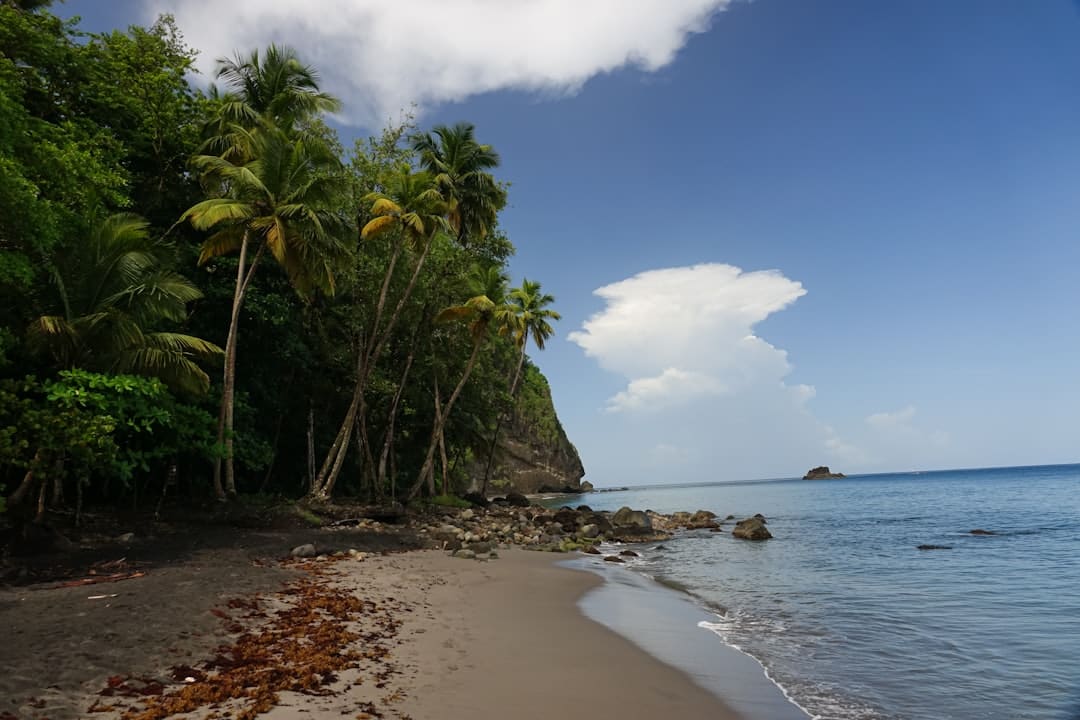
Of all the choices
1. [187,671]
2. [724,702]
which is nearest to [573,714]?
[724,702]

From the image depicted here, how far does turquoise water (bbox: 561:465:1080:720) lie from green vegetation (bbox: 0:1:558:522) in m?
11.8

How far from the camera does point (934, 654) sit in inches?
316

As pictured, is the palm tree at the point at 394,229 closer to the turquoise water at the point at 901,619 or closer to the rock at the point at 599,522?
the turquoise water at the point at 901,619

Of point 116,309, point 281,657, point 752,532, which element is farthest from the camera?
point 752,532

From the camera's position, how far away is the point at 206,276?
60.5ft

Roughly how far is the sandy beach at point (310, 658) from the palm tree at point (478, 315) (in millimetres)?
17204

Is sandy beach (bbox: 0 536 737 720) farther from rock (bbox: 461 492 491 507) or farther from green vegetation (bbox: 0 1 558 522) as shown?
rock (bbox: 461 492 491 507)

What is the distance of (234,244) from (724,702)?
682 inches

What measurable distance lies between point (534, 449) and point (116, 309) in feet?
292

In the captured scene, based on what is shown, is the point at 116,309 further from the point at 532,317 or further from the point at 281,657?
the point at 532,317

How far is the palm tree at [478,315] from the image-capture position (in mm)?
25750

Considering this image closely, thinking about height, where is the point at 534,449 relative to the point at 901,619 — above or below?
above

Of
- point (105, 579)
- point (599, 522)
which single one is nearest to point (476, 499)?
point (599, 522)

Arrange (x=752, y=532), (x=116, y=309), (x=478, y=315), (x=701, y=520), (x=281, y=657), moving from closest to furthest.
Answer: (x=281, y=657) < (x=116, y=309) < (x=752, y=532) < (x=478, y=315) < (x=701, y=520)
